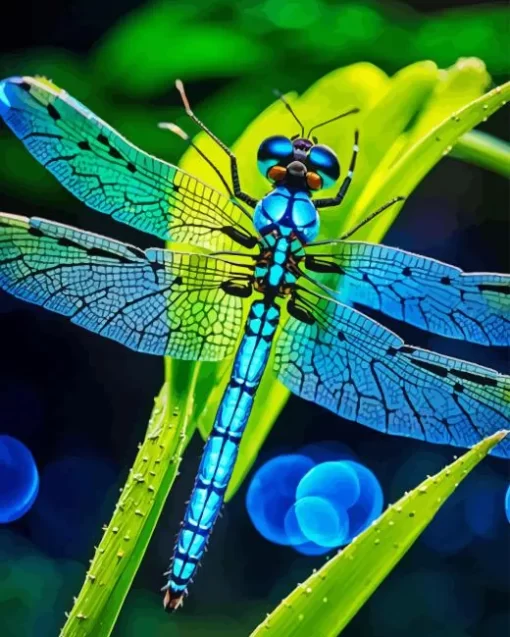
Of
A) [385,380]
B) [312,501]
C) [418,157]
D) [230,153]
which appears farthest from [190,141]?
[312,501]

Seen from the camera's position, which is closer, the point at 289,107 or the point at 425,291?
the point at 425,291

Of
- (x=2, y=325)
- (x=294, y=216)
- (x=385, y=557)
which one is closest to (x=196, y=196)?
(x=294, y=216)

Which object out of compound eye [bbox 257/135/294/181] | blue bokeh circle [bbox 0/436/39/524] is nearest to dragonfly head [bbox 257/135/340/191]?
compound eye [bbox 257/135/294/181]

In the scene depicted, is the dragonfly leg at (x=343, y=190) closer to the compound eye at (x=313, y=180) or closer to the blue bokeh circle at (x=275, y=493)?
the compound eye at (x=313, y=180)

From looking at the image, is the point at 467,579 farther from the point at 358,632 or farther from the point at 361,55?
the point at 361,55

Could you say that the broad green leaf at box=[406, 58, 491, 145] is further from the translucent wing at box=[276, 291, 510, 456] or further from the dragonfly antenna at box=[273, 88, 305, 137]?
the translucent wing at box=[276, 291, 510, 456]

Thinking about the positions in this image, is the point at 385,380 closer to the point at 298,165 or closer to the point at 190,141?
the point at 298,165

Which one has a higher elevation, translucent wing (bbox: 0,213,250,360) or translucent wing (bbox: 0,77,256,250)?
translucent wing (bbox: 0,77,256,250)
